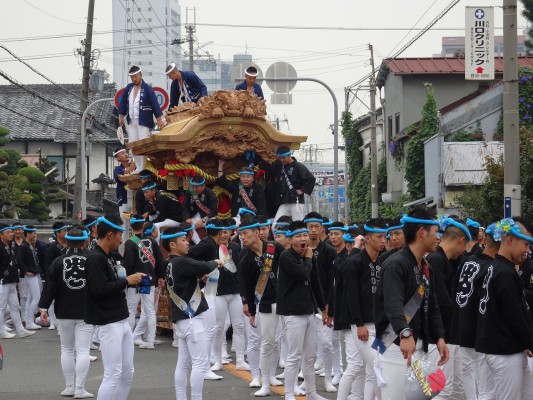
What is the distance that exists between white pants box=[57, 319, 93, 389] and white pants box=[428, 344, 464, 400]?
4578mm

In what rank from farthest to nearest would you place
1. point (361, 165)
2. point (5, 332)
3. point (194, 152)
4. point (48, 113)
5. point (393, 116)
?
point (48, 113) < point (361, 165) < point (393, 116) < point (5, 332) < point (194, 152)

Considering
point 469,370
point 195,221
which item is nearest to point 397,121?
point 195,221

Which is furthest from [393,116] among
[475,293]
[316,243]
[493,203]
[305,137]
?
[475,293]

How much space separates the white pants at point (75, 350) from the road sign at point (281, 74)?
47.0 feet

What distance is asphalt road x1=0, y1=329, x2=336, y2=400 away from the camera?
40.5 ft

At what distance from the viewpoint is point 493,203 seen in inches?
857

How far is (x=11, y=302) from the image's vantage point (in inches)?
779

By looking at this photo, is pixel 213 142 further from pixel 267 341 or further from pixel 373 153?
A: pixel 373 153

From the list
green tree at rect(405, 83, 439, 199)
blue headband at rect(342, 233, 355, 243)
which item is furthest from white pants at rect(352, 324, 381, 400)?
green tree at rect(405, 83, 439, 199)

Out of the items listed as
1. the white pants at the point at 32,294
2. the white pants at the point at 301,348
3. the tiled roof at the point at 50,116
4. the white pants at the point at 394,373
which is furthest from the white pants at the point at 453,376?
the tiled roof at the point at 50,116

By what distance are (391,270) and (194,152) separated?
34.6 feet

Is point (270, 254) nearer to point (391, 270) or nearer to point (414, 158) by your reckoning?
point (391, 270)

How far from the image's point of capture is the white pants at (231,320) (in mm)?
14266

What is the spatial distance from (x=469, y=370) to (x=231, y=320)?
16.7 ft
